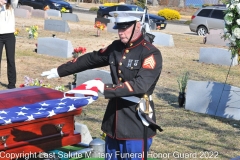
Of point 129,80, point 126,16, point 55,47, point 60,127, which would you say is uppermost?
point 126,16

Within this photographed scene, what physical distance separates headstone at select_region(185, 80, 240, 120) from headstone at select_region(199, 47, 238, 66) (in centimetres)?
549

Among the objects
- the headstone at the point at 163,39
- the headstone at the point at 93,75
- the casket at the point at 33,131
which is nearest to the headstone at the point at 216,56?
the headstone at the point at 163,39

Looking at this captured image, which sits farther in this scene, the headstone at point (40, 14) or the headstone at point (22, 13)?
the headstone at point (40, 14)

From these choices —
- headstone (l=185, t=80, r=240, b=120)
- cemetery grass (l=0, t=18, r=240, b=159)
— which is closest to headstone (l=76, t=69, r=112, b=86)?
cemetery grass (l=0, t=18, r=240, b=159)

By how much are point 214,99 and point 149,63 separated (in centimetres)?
440

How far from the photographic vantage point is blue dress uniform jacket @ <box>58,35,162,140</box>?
3770 millimetres

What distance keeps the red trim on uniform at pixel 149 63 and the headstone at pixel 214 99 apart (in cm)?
420

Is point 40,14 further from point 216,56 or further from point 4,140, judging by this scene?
point 4,140

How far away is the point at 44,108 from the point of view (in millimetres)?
4320

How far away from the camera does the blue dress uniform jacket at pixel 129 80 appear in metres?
3.77

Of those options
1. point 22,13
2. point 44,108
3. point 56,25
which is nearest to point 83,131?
point 44,108

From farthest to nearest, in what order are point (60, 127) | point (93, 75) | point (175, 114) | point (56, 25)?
point (56, 25) → point (93, 75) → point (175, 114) → point (60, 127)

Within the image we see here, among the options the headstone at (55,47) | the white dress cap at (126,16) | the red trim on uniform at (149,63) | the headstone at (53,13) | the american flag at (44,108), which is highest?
the white dress cap at (126,16)

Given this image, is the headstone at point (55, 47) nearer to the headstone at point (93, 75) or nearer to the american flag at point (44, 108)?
the headstone at point (93, 75)
